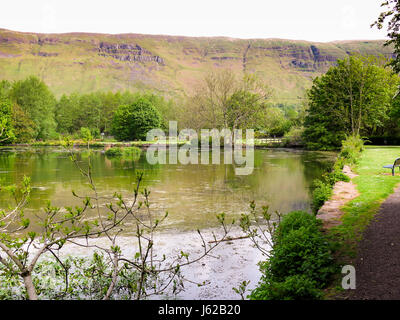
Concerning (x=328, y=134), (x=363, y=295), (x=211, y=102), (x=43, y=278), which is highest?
(x=211, y=102)

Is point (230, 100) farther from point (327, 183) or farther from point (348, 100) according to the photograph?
point (327, 183)

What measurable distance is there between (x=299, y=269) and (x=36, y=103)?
6826 cm

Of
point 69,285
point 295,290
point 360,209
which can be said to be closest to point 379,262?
point 295,290

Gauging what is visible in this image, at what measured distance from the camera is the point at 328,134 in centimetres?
3878

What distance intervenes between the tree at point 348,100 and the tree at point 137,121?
1289 inches

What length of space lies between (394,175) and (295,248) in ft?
33.1

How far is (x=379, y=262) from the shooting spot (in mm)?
4777

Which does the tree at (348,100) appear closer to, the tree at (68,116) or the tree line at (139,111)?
the tree line at (139,111)

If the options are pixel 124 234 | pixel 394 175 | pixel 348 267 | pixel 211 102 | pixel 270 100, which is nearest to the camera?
pixel 348 267

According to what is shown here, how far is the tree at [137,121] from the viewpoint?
2510 inches
